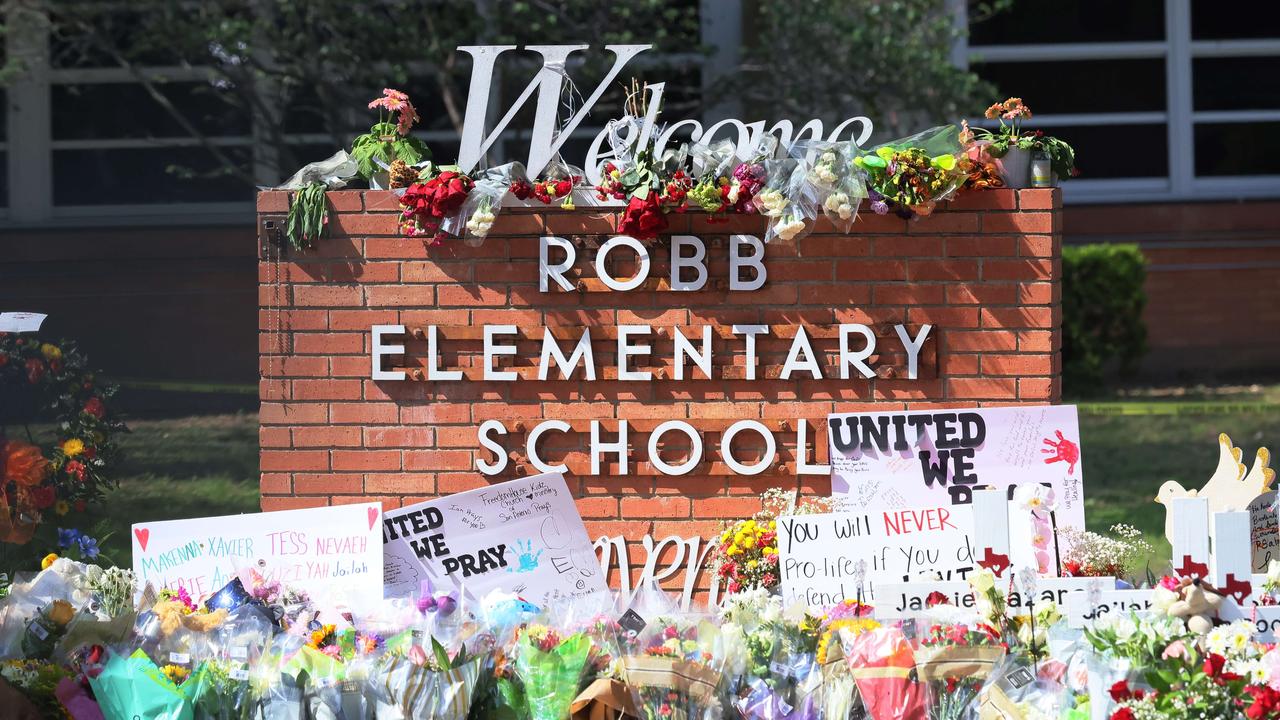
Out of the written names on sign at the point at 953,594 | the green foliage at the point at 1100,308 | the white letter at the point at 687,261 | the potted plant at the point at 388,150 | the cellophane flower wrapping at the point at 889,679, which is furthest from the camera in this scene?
the green foliage at the point at 1100,308

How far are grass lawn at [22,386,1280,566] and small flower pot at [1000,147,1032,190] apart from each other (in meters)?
3.46

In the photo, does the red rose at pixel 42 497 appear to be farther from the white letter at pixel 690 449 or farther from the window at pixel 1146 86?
the window at pixel 1146 86

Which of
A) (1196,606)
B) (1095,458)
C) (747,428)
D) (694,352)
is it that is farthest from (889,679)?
(1095,458)

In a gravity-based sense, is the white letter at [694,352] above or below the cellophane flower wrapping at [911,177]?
below

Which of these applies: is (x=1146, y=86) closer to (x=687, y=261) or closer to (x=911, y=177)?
(x=911, y=177)

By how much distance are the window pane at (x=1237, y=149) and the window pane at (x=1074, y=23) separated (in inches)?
41.9

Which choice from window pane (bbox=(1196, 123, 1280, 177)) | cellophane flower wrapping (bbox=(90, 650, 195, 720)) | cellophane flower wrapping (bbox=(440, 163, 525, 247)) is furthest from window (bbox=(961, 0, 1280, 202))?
cellophane flower wrapping (bbox=(90, 650, 195, 720))

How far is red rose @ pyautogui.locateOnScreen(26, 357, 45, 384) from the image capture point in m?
4.21

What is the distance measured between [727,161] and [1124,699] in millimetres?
2156

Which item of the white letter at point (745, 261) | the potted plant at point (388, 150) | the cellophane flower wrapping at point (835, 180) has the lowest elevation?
the white letter at point (745, 261)

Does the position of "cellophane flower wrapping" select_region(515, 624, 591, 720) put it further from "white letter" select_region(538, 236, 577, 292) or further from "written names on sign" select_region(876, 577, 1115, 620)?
"white letter" select_region(538, 236, 577, 292)

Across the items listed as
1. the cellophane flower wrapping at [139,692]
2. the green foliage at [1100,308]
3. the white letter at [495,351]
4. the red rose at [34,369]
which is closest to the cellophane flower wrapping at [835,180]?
the white letter at [495,351]

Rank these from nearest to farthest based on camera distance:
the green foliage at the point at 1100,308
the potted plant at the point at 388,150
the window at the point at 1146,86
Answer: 1. the potted plant at the point at 388,150
2. the green foliage at the point at 1100,308
3. the window at the point at 1146,86

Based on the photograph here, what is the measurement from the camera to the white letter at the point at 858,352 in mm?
4234
